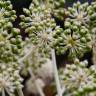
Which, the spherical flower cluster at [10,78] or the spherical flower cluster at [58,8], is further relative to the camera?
the spherical flower cluster at [58,8]

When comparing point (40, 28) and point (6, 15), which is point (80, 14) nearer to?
point (40, 28)

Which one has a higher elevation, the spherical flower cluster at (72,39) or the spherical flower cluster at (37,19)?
the spherical flower cluster at (37,19)

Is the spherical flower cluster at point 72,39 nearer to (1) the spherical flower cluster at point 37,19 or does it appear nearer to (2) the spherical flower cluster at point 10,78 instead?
(1) the spherical flower cluster at point 37,19

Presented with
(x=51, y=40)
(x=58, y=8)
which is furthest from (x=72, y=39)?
(x=58, y=8)

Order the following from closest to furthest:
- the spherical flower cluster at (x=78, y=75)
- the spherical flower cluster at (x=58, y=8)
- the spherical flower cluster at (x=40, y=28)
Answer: the spherical flower cluster at (x=78, y=75) < the spherical flower cluster at (x=40, y=28) < the spherical flower cluster at (x=58, y=8)

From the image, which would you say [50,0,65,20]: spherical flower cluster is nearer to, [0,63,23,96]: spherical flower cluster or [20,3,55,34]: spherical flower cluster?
[20,3,55,34]: spherical flower cluster

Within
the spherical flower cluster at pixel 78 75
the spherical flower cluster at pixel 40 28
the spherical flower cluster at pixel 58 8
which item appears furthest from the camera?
the spherical flower cluster at pixel 58 8

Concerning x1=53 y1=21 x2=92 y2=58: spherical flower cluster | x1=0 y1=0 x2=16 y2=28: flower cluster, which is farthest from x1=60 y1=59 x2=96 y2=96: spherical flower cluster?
x1=0 y1=0 x2=16 y2=28: flower cluster

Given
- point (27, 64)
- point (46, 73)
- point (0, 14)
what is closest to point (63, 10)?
point (0, 14)

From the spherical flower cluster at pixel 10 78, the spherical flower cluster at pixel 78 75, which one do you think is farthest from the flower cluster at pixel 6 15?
the spherical flower cluster at pixel 78 75
